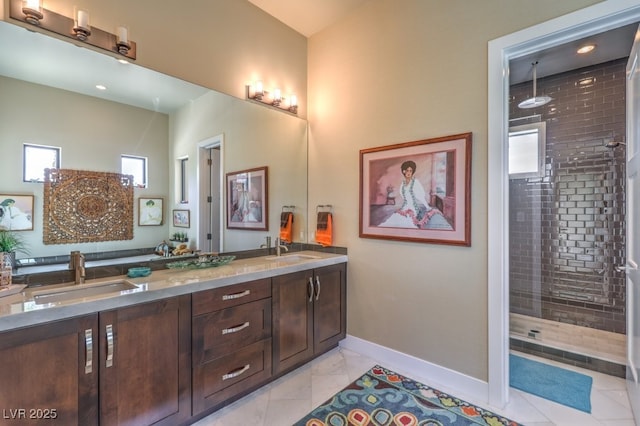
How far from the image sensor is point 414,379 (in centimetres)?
227

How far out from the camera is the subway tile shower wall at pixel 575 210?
270cm

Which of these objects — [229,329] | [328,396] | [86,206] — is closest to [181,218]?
[86,206]

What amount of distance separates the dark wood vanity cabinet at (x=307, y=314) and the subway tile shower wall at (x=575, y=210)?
200cm

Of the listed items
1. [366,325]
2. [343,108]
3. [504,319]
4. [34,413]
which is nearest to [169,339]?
[34,413]

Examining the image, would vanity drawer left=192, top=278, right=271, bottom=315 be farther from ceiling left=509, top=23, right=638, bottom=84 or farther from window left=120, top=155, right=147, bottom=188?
ceiling left=509, top=23, right=638, bottom=84

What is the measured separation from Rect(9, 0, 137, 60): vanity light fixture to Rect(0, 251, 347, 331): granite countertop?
142 cm

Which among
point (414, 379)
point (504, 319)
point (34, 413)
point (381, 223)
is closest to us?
point (34, 413)

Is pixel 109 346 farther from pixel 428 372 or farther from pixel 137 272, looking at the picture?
pixel 428 372

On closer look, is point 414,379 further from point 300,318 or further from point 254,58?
point 254,58

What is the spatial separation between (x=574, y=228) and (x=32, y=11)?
4443 millimetres

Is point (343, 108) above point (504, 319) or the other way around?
above

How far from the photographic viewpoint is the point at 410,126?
93.1 inches

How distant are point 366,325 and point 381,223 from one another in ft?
3.13

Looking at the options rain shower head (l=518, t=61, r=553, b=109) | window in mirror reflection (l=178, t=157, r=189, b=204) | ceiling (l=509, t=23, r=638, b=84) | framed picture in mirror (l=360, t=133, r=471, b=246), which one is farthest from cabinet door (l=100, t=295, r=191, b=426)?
rain shower head (l=518, t=61, r=553, b=109)
